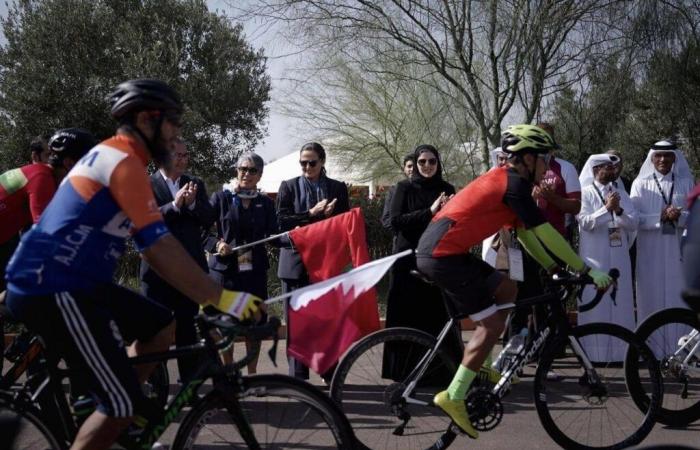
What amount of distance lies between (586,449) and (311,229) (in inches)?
115

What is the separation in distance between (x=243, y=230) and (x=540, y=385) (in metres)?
2.94

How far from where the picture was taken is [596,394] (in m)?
5.24

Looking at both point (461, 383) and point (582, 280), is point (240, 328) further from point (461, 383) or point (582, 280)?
point (582, 280)

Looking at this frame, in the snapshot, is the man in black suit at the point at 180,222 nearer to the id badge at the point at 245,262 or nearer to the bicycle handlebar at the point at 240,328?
the id badge at the point at 245,262

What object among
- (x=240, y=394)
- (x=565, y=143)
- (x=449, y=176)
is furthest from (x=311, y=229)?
(x=449, y=176)

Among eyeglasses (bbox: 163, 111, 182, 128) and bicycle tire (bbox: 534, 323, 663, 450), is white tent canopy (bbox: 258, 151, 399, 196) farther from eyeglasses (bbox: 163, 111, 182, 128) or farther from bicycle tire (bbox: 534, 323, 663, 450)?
eyeglasses (bbox: 163, 111, 182, 128)

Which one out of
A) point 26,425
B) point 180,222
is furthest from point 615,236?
point 26,425

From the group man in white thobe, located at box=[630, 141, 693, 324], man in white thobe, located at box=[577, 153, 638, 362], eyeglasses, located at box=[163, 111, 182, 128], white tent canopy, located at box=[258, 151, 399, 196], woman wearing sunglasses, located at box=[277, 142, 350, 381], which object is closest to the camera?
eyeglasses, located at box=[163, 111, 182, 128]

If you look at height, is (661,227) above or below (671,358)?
above

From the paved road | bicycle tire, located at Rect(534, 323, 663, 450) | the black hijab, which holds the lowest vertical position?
the paved road

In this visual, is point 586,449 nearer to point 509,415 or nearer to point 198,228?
point 509,415

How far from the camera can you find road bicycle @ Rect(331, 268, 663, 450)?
495cm

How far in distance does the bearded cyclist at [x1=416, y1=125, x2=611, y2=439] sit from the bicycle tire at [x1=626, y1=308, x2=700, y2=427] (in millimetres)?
1124

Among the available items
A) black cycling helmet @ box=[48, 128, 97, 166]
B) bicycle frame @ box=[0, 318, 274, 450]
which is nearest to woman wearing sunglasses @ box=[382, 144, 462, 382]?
black cycling helmet @ box=[48, 128, 97, 166]
